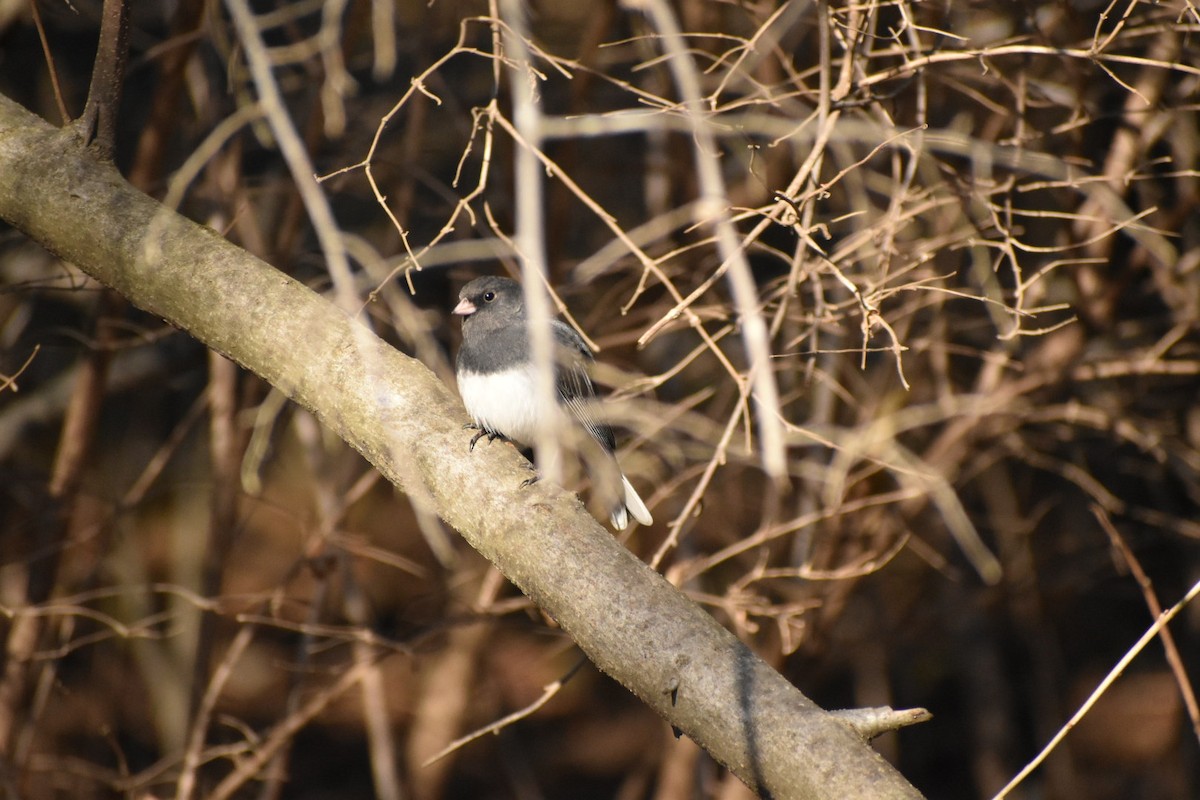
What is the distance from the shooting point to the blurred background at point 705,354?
96.6 inches

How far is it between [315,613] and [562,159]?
1524 mm

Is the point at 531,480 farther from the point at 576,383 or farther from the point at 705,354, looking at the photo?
the point at 705,354

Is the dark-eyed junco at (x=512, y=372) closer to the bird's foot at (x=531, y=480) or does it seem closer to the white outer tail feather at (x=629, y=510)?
the white outer tail feather at (x=629, y=510)

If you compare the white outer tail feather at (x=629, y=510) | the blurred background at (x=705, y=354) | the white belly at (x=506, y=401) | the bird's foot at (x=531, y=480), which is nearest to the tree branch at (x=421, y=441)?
the bird's foot at (x=531, y=480)

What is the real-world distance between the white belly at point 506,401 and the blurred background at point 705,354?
246 mm

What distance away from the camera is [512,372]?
278cm

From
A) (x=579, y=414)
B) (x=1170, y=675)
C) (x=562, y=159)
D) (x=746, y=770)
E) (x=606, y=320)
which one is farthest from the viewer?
(x=1170, y=675)

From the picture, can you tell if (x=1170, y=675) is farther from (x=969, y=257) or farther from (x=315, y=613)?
(x=315, y=613)

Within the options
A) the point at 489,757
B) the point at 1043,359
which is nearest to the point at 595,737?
the point at 489,757

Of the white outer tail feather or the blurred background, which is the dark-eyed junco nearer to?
the white outer tail feather

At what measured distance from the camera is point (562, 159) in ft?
10.4

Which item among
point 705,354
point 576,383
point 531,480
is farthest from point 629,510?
point 705,354

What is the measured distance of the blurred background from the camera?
245cm

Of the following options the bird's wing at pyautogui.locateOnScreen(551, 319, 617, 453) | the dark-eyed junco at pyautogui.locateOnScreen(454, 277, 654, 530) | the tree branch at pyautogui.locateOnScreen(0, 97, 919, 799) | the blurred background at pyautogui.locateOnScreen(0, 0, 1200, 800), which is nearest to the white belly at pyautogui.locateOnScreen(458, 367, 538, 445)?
the dark-eyed junco at pyautogui.locateOnScreen(454, 277, 654, 530)
